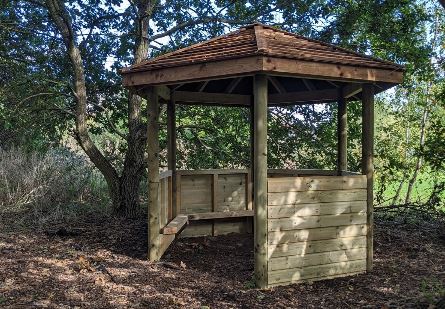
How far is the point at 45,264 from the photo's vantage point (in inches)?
207

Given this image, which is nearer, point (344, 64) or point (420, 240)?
point (344, 64)

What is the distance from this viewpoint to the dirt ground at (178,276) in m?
4.17

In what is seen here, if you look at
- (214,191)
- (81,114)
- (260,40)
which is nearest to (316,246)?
(260,40)

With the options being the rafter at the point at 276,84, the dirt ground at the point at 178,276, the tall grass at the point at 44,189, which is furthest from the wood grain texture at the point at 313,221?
the tall grass at the point at 44,189

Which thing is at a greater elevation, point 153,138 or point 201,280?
point 153,138

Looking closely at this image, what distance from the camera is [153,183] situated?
18.7ft

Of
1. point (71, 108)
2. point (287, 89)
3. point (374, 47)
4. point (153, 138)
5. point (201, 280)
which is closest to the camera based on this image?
point (201, 280)

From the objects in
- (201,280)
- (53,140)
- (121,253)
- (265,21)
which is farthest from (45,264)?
(265,21)

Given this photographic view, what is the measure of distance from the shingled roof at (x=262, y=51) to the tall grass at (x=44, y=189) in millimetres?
4326

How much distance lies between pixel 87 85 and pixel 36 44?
1.53 metres

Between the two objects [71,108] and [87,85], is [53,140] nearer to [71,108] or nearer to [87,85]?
[71,108]

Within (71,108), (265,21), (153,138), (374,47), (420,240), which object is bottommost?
(420,240)

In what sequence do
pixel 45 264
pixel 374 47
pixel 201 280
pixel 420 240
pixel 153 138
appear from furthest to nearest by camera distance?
pixel 374 47 → pixel 420 240 → pixel 153 138 → pixel 45 264 → pixel 201 280

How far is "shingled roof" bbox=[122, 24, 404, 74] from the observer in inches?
184
